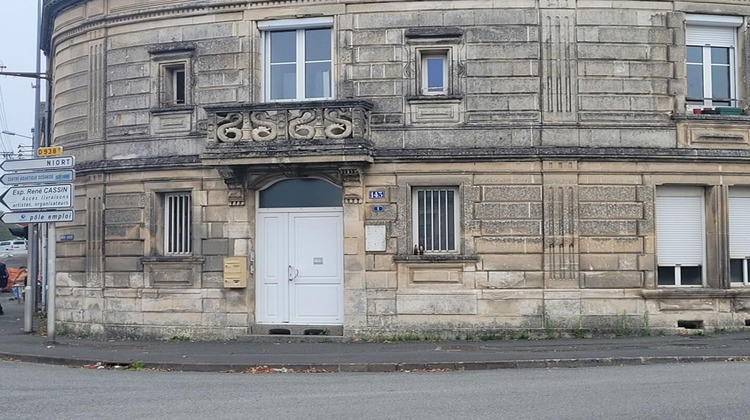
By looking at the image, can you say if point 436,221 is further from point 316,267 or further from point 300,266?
point 300,266

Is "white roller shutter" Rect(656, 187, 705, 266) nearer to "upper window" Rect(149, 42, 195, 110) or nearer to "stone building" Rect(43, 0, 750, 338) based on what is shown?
"stone building" Rect(43, 0, 750, 338)

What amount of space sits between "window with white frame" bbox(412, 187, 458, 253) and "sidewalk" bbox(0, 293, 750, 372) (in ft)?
6.52

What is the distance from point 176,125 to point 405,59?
492 centimetres

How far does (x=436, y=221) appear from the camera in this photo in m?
17.9

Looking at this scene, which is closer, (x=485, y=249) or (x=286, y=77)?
(x=485, y=249)

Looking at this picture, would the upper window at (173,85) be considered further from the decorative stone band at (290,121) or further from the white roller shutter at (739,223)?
the white roller shutter at (739,223)

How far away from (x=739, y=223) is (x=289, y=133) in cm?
907

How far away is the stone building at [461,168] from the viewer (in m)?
17.5

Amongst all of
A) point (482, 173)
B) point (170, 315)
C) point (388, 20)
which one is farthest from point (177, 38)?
point (482, 173)

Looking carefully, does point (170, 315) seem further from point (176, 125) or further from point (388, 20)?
point (388, 20)

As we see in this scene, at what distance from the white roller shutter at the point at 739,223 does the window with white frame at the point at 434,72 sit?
6.09 m

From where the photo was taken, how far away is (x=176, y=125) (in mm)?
18828

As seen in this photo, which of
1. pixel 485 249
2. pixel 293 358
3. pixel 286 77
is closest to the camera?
pixel 293 358

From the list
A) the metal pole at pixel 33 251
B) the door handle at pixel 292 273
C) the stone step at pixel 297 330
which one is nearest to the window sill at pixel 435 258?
the stone step at pixel 297 330
